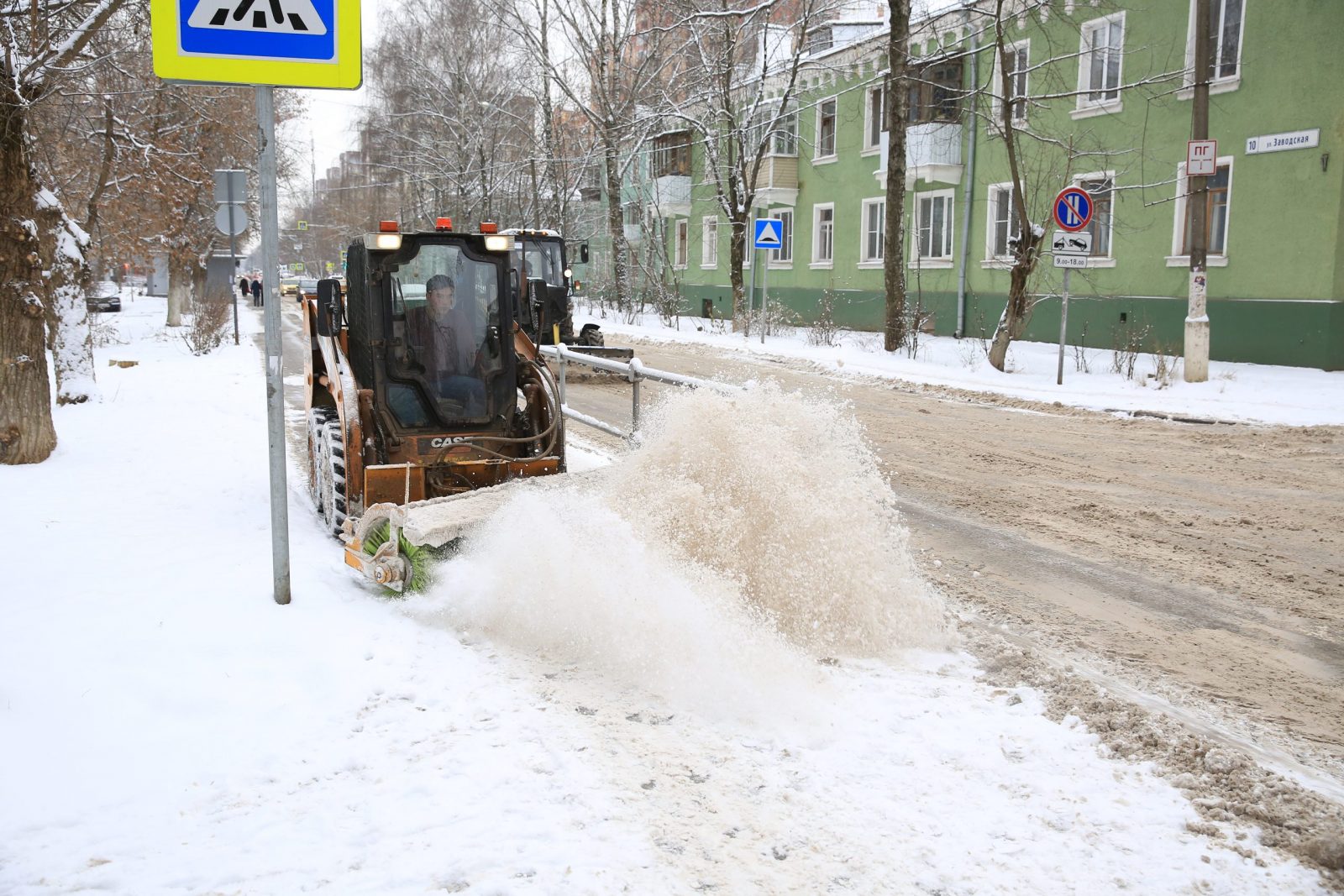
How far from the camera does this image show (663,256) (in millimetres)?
32625

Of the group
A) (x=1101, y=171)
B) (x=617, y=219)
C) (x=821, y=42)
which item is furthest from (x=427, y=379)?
(x=821, y=42)

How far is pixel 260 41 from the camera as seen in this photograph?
4633 mm

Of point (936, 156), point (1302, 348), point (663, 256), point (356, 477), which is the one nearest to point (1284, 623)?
point (356, 477)

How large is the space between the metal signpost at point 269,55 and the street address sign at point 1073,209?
12683mm

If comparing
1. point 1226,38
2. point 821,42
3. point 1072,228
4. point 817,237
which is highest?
point 821,42

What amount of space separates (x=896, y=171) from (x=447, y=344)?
14.8 meters

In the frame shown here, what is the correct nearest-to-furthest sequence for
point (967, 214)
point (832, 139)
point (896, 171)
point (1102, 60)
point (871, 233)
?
point (896, 171) < point (1102, 60) < point (967, 214) < point (871, 233) < point (832, 139)

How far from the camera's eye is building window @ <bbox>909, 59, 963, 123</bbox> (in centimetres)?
2561

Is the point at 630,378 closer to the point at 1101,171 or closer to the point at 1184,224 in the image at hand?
the point at 1184,224

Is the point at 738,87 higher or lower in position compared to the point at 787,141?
higher

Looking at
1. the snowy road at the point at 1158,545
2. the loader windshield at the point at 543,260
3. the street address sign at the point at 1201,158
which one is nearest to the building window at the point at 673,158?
the loader windshield at the point at 543,260

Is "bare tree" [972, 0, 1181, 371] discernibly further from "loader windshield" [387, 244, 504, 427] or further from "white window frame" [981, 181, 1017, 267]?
"loader windshield" [387, 244, 504, 427]

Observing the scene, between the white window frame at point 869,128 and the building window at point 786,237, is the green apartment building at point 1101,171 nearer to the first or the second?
the white window frame at point 869,128

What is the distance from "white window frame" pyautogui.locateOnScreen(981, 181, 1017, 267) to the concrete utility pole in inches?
330
